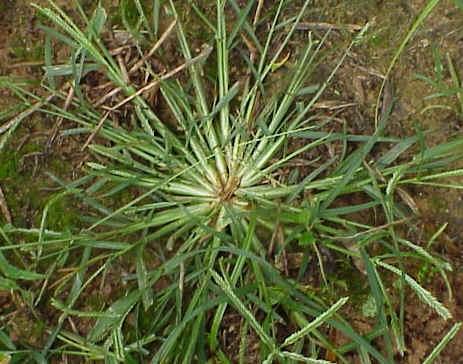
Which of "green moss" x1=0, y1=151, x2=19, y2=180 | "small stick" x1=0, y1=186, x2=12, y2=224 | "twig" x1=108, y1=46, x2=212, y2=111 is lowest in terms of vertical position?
"small stick" x1=0, y1=186, x2=12, y2=224

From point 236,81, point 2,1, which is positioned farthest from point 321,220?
point 2,1

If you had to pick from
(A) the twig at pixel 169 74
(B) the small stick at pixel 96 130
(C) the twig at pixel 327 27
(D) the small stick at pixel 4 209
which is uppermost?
(C) the twig at pixel 327 27

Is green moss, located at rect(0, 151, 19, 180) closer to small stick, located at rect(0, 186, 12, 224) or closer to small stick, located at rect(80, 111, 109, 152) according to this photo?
small stick, located at rect(0, 186, 12, 224)

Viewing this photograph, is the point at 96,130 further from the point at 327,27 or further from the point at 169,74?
the point at 327,27

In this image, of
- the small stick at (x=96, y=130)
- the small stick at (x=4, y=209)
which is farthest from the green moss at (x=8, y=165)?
the small stick at (x=96, y=130)

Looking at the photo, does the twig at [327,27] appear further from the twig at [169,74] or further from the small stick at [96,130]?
the small stick at [96,130]

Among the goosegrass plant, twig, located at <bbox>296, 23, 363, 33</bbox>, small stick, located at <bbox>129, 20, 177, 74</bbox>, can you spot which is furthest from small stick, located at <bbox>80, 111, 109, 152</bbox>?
twig, located at <bbox>296, 23, 363, 33</bbox>

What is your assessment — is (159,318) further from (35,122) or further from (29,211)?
(35,122)

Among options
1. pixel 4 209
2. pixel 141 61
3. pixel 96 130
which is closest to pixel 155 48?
pixel 141 61

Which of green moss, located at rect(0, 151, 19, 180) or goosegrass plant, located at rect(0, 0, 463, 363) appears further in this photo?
green moss, located at rect(0, 151, 19, 180)
